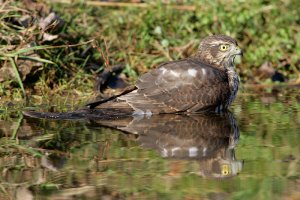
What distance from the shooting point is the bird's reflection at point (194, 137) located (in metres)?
5.95

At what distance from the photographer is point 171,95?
8352 millimetres

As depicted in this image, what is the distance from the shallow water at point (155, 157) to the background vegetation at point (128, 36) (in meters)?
1.21

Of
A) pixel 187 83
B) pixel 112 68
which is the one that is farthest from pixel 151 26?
pixel 187 83

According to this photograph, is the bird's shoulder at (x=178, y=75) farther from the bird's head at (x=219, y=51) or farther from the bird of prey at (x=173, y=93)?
the bird's head at (x=219, y=51)

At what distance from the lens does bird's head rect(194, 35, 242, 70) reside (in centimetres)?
909

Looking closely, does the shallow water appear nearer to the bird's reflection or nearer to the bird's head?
the bird's reflection

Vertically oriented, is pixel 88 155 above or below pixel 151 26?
below

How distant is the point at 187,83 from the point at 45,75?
2123 millimetres

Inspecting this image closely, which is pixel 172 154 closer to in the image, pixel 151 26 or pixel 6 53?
pixel 6 53

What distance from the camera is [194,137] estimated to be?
6984 mm

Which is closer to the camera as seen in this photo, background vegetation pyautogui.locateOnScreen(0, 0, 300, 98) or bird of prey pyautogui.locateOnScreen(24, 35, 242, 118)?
bird of prey pyautogui.locateOnScreen(24, 35, 242, 118)

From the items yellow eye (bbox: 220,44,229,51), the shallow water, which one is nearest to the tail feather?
the shallow water

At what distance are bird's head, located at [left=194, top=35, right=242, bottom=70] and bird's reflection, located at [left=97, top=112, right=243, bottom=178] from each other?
3.06ft

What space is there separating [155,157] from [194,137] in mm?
831
